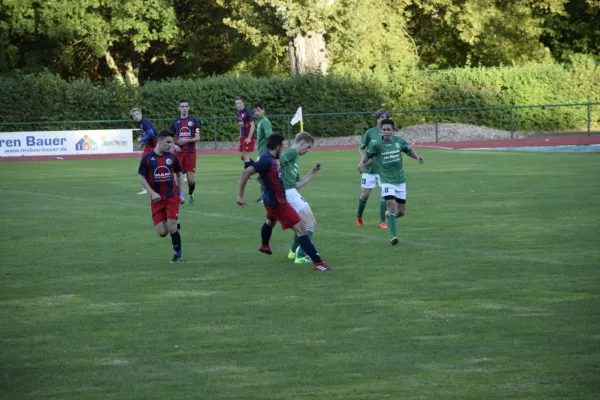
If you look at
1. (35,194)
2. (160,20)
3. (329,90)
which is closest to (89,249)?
(35,194)

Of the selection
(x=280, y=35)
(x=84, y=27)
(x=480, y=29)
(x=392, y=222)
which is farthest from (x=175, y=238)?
(x=480, y=29)

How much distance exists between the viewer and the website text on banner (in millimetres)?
37688

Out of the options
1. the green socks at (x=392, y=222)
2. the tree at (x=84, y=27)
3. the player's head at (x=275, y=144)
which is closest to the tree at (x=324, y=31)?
the tree at (x=84, y=27)

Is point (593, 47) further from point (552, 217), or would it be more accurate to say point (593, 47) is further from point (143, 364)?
point (143, 364)

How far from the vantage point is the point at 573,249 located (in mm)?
12859

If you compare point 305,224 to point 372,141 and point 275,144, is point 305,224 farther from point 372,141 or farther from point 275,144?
point 372,141

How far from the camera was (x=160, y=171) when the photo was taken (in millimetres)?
12570

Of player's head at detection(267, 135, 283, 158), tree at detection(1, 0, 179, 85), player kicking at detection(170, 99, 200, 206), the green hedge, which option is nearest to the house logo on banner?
the green hedge

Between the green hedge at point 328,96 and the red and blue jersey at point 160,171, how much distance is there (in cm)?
3037

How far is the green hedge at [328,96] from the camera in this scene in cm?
4334

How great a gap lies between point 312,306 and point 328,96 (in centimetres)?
3541

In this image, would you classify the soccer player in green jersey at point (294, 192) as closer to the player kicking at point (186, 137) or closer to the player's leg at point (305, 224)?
the player's leg at point (305, 224)

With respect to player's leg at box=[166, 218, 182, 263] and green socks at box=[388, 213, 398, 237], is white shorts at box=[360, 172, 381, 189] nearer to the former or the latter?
green socks at box=[388, 213, 398, 237]

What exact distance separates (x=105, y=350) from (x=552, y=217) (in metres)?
9.74
